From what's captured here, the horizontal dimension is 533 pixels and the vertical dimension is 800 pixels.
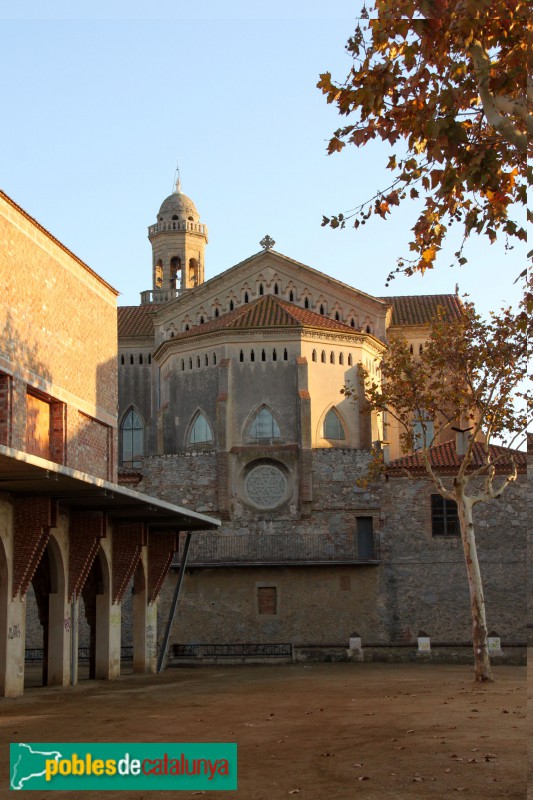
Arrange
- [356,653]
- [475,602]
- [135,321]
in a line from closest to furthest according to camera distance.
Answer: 1. [475,602]
2. [356,653]
3. [135,321]

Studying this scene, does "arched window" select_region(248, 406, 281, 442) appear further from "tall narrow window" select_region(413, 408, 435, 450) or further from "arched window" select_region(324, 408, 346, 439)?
"tall narrow window" select_region(413, 408, 435, 450)

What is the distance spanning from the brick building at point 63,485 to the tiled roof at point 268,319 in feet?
48.8

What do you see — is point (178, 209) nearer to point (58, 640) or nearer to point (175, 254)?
point (175, 254)

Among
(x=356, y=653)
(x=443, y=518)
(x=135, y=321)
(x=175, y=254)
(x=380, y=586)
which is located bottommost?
(x=356, y=653)

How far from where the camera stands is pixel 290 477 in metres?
48.8

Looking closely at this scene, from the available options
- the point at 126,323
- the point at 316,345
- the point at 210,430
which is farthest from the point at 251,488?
the point at 126,323

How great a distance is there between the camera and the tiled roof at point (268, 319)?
50.2 metres

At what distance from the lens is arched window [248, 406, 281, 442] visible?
4981 centimetres

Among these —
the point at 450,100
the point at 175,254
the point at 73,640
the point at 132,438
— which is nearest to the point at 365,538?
the point at 132,438

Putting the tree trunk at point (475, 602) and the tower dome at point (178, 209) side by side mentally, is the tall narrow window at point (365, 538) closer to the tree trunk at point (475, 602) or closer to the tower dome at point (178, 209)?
the tree trunk at point (475, 602)

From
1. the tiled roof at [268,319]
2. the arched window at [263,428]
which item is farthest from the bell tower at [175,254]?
the arched window at [263,428]

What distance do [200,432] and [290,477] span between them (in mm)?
4796

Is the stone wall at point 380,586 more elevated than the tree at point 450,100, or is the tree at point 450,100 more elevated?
the tree at point 450,100

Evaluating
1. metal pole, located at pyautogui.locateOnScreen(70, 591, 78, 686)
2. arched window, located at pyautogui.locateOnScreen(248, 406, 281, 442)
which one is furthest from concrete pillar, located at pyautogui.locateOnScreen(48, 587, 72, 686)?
arched window, located at pyautogui.locateOnScreen(248, 406, 281, 442)
